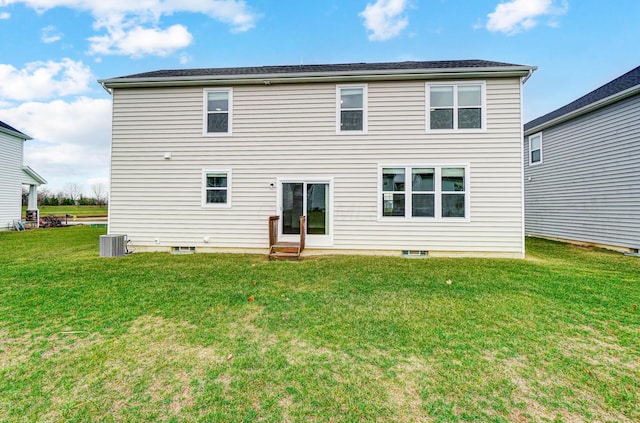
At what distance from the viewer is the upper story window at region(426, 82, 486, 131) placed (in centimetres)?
808

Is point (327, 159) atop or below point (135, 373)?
atop

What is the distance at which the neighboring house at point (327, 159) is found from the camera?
316 inches

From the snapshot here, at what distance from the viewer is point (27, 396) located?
227 cm

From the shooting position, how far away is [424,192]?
8.18m

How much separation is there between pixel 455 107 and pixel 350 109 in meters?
3.02

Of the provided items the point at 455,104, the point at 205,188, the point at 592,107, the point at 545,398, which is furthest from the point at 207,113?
the point at 592,107

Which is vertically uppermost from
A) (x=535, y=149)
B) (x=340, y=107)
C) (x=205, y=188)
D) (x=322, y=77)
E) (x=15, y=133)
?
(x=15, y=133)

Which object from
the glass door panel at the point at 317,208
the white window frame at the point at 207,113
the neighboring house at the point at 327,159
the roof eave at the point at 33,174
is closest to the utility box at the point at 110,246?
the neighboring house at the point at 327,159

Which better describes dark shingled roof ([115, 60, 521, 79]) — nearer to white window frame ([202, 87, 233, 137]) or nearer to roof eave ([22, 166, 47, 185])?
white window frame ([202, 87, 233, 137])

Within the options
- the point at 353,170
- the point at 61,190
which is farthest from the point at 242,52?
the point at 61,190

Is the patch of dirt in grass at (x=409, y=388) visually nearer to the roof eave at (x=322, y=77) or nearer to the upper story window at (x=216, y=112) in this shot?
the roof eave at (x=322, y=77)

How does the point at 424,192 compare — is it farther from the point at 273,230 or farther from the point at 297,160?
the point at 273,230

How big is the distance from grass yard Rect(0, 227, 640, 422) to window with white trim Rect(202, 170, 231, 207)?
321 centimetres

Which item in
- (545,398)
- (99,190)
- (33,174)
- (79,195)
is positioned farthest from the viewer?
(99,190)
